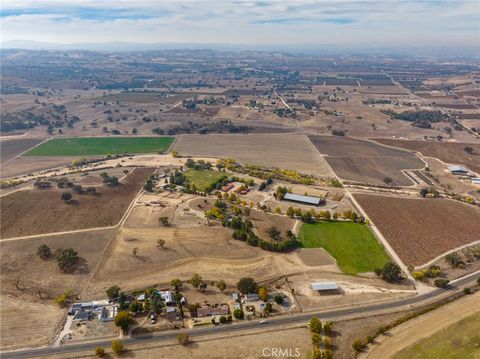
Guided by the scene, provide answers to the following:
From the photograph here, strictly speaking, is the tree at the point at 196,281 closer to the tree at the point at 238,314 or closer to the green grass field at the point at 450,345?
the tree at the point at 238,314

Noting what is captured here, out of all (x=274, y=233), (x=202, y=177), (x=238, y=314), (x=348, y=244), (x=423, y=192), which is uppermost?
(x=423, y=192)

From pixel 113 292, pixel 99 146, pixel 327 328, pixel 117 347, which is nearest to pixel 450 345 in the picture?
pixel 327 328

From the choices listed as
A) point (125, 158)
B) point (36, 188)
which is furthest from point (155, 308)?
point (125, 158)

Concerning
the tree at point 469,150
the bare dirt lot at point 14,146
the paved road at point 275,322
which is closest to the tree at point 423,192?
the paved road at point 275,322

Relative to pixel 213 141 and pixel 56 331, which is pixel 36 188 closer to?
pixel 56 331

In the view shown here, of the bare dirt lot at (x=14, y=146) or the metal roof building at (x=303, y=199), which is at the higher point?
the metal roof building at (x=303, y=199)

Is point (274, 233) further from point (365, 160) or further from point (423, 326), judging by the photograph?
point (365, 160)
